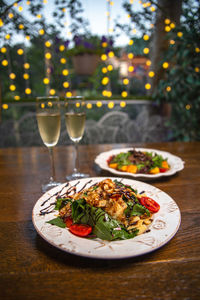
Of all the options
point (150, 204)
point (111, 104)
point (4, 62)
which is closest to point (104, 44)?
point (111, 104)

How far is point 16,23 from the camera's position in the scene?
3.36 metres

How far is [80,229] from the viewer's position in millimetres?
649

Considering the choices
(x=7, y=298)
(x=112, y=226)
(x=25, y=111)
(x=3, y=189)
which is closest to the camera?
(x=7, y=298)

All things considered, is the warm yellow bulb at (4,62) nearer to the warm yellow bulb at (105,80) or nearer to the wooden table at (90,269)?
the warm yellow bulb at (105,80)

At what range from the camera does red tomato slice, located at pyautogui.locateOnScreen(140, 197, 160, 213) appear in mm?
753

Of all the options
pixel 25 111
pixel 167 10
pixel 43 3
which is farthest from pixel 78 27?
pixel 25 111

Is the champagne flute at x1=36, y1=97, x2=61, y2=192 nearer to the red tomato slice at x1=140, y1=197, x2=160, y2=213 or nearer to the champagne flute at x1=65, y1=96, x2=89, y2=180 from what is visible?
the champagne flute at x1=65, y1=96, x2=89, y2=180

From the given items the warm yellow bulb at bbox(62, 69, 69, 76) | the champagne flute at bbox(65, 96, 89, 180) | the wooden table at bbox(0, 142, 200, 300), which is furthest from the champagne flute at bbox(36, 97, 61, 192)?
the warm yellow bulb at bbox(62, 69, 69, 76)

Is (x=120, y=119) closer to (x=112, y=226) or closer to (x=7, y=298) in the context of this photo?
(x=112, y=226)

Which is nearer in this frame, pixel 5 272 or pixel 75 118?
pixel 5 272

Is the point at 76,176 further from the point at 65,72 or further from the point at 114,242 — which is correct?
the point at 65,72

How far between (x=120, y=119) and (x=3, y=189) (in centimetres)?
232

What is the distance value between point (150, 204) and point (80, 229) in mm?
258

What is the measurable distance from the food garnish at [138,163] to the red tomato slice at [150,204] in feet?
1.27
